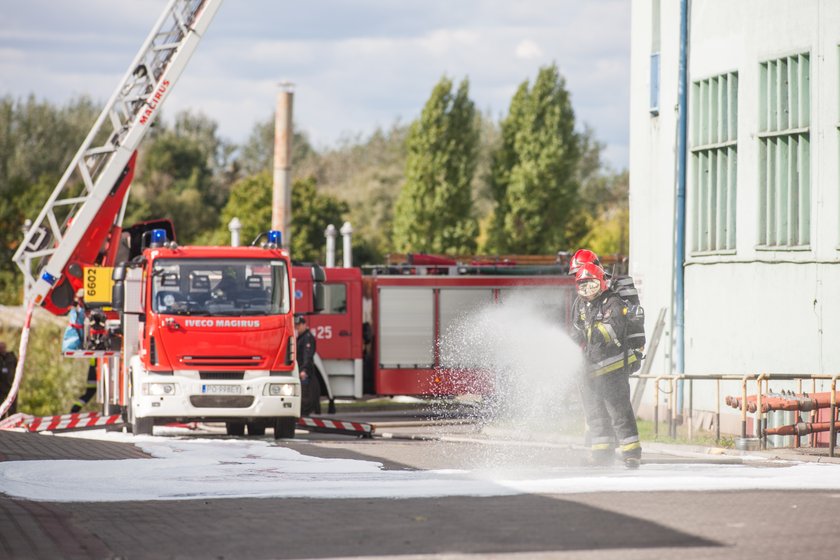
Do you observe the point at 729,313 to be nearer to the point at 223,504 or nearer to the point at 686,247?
the point at 686,247

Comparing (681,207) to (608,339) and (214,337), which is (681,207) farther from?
(608,339)

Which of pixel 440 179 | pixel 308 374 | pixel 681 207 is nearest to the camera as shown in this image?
pixel 681 207

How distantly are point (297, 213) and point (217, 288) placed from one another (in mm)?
45463

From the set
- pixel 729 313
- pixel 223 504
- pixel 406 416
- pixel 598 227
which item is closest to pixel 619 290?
pixel 223 504

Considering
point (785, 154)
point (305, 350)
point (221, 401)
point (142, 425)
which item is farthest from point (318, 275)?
point (785, 154)

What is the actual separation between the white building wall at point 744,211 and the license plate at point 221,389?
6.71 metres

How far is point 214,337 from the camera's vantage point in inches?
755

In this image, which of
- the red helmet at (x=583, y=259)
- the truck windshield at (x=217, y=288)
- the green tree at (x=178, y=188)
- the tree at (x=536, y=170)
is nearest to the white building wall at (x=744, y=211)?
the red helmet at (x=583, y=259)

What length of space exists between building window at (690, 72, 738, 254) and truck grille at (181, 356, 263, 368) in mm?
6731

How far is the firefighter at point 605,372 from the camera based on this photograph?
45.1 feet

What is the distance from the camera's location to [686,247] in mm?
22297

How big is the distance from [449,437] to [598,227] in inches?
2145

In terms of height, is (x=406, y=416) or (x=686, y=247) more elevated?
(x=686, y=247)

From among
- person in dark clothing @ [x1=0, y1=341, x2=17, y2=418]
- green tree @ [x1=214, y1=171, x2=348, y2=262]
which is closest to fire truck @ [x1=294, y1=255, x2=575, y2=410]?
person in dark clothing @ [x1=0, y1=341, x2=17, y2=418]
